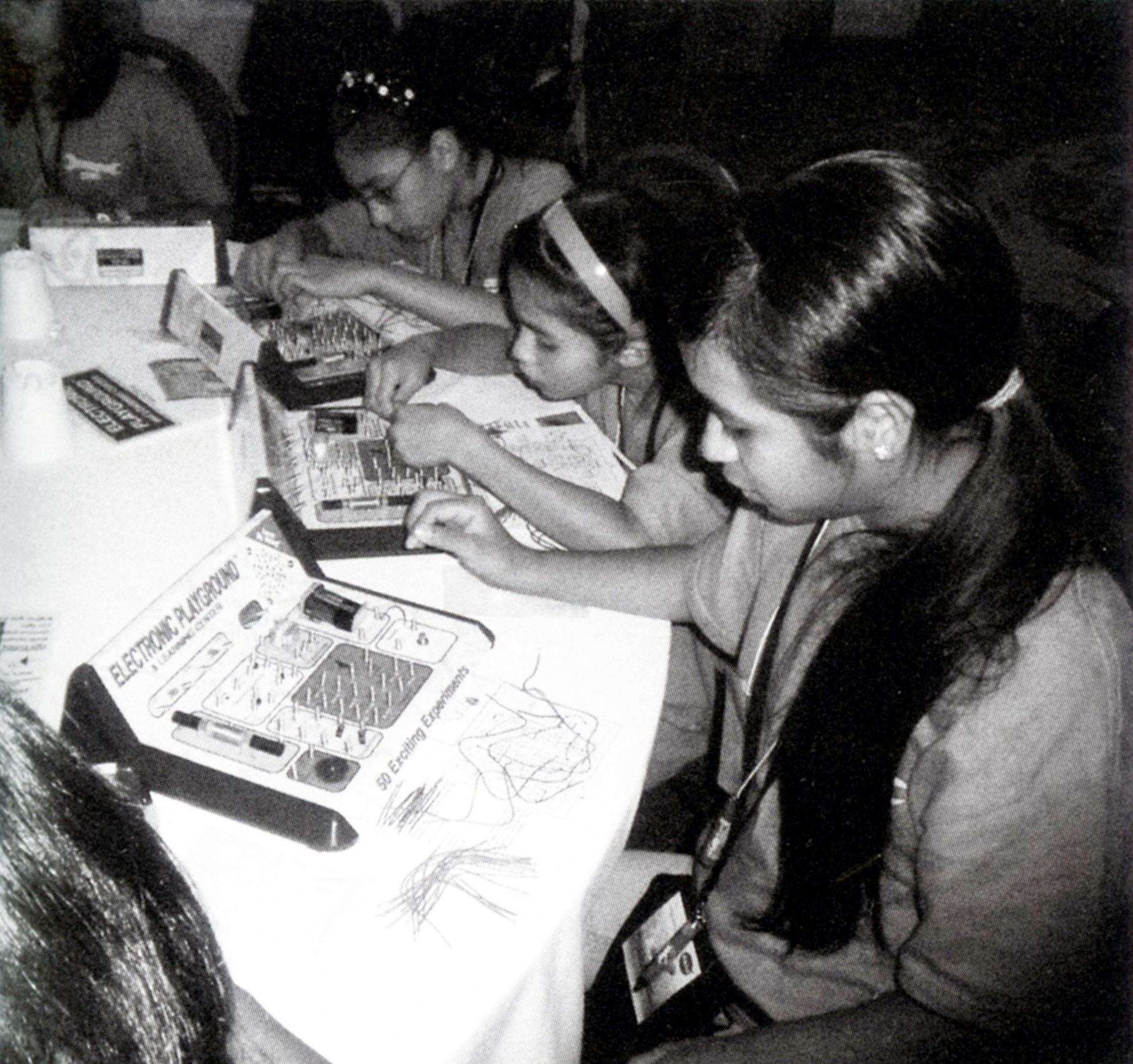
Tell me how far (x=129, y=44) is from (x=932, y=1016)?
7.62 ft

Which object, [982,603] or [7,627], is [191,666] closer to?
[7,627]

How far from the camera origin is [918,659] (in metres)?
0.85

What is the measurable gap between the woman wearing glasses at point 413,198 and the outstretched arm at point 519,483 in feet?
1.90

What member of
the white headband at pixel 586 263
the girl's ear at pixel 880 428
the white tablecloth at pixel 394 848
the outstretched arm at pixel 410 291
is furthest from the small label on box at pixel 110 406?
the girl's ear at pixel 880 428

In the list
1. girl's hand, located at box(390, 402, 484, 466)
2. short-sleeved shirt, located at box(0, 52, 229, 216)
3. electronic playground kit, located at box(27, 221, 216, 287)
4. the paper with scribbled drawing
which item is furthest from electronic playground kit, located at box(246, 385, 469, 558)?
short-sleeved shirt, located at box(0, 52, 229, 216)

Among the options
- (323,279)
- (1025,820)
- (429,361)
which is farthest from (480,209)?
(1025,820)

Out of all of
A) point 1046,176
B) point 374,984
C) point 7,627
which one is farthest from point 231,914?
point 1046,176

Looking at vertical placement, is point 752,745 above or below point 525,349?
below

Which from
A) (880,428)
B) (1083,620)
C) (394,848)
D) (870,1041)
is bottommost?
(870,1041)

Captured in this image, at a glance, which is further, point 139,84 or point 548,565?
point 139,84

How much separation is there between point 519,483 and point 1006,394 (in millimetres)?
655

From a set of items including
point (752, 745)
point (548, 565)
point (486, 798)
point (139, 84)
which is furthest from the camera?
point (139, 84)

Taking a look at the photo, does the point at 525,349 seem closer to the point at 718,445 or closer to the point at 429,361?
the point at 429,361

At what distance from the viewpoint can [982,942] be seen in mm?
810
